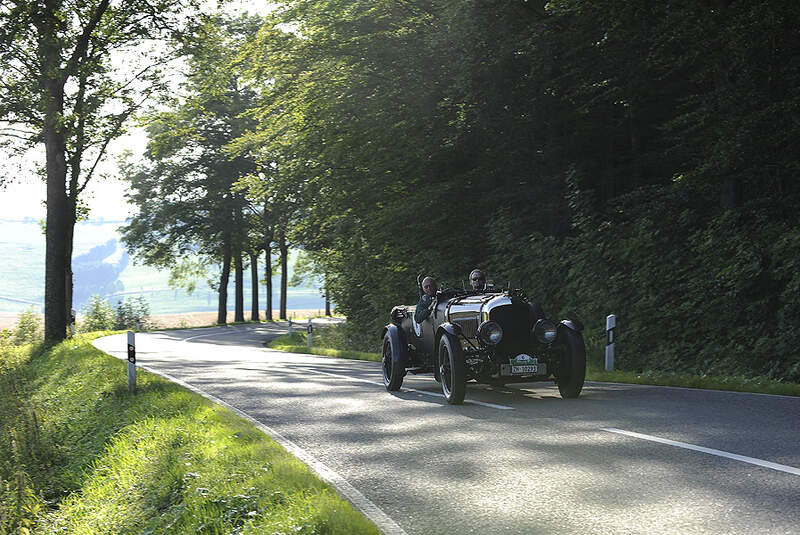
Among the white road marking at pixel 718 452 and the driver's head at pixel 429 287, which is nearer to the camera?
the white road marking at pixel 718 452

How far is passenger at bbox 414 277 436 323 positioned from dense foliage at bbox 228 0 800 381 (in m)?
5.15

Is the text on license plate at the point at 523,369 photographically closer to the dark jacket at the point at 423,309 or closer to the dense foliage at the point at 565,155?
the dark jacket at the point at 423,309

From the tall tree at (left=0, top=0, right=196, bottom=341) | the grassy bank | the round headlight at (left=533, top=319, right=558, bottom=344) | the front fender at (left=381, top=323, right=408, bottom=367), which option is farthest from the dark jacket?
the tall tree at (left=0, top=0, right=196, bottom=341)

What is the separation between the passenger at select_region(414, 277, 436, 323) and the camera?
38.5 ft

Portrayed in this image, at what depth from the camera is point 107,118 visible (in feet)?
79.8

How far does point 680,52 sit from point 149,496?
12.7 m

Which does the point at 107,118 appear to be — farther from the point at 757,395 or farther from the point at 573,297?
the point at 757,395

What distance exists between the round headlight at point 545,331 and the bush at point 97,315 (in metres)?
→ 39.1

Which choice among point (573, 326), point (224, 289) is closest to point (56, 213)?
point (573, 326)

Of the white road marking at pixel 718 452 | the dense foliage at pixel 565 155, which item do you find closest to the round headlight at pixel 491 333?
the white road marking at pixel 718 452

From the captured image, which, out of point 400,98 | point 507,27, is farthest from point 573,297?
point 400,98

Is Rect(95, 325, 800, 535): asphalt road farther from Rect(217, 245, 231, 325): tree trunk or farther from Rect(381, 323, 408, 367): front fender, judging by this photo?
Rect(217, 245, 231, 325): tree trunk

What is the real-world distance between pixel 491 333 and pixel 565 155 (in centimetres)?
1126

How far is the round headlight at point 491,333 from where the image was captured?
9.91 m
